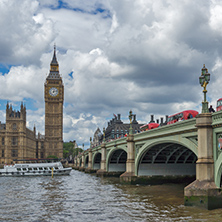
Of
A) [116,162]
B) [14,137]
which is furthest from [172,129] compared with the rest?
[14,137]

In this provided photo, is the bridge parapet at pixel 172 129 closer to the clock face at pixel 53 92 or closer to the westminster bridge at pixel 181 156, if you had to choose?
the westminster bridge at pixel 181 156

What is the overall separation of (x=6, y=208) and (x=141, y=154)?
696 inches

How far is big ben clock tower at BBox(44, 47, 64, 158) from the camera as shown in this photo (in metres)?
164

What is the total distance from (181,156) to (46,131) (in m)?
131

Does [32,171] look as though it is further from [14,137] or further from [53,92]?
[53,92]

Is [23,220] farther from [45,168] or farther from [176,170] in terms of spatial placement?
[45,168]

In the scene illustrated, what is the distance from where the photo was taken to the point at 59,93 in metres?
170

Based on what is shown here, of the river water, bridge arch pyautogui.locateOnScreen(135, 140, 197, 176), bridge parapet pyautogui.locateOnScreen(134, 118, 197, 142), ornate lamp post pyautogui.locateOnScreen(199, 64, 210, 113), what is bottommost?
the river water

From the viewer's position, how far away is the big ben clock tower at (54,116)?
539 ft

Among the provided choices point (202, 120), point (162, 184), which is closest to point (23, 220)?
point (202, 120)

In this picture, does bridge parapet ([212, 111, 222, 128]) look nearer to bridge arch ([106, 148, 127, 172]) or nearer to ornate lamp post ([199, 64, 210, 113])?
ornate lamp post ([199, 64, 210, 113])

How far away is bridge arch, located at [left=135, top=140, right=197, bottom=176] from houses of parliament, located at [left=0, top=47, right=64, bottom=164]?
4387 inches

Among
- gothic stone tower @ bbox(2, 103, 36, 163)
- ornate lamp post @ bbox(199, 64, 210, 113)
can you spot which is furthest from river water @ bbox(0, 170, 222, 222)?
gothic stone tower @ bbox(2, 103, 36, 163)

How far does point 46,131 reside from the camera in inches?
6531
